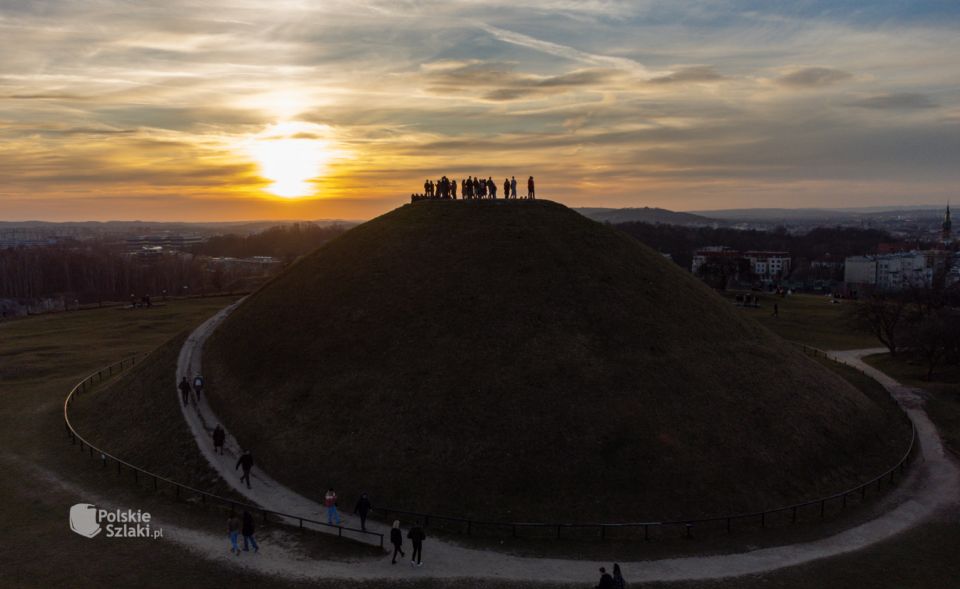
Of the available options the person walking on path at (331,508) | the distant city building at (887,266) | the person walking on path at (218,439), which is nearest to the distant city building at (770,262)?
the distant city building at (887,266)

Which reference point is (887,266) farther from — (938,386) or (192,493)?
(192,493)

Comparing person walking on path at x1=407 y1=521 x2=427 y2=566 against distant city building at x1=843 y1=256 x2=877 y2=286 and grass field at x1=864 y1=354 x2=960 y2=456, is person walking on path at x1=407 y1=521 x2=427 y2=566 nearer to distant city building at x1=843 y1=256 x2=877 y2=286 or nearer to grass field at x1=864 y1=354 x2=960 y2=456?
grass field at x1=864 y1=354 x2=960 y2=456

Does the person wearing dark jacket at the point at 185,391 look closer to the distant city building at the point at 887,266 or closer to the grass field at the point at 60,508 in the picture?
the grass field at the point at 60,508

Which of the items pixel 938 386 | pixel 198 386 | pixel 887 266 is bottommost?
pixel 938 386

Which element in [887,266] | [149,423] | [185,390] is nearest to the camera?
[149,423]

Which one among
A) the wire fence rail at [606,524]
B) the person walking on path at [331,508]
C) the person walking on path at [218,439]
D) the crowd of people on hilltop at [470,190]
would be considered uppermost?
the crowd of people on hilltop at [470,190]

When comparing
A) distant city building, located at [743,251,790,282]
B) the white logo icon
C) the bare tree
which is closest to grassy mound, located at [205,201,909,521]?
the white logo icon

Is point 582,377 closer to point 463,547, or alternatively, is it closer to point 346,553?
point 463,547

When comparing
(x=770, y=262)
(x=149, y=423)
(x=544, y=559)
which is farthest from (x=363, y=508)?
(x=770, y=262)
